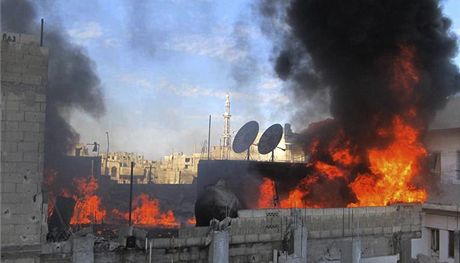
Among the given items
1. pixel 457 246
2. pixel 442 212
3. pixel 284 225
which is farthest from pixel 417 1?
pixel 284 225

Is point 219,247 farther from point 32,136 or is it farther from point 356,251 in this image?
point 32,136

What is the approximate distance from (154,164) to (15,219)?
191ft

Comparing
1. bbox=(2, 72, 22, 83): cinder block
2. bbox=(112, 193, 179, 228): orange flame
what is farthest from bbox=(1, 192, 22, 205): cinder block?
bbox=(112, 193, 179, 228): orange flame

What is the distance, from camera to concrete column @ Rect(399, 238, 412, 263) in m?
17.9

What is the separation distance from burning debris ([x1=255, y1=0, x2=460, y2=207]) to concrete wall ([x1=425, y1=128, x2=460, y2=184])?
740 mm

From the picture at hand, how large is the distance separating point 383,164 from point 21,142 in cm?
1554

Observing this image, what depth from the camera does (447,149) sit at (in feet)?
67.7

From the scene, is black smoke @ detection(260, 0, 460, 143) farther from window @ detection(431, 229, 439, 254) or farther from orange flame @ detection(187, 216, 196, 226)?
orange flame @ detection(187, 216, 196, 226)

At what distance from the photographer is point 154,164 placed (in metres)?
69.4

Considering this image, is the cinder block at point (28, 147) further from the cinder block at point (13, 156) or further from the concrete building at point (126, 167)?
the concrete building at point (126, 167)

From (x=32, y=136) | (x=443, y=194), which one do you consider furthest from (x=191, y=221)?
(x=32, y=136)

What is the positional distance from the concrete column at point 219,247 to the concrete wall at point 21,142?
16.3 feet

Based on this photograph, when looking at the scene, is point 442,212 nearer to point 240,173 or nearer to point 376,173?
point 376,173

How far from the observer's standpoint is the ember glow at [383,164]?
20.3 metres
